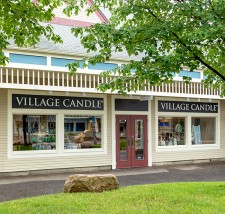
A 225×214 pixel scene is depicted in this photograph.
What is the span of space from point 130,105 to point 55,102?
3.62m

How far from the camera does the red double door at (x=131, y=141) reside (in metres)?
15.6

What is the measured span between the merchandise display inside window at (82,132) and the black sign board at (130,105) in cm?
106

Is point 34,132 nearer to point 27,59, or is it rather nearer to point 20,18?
point 27,59

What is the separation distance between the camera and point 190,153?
1766cm

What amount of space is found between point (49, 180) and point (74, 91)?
353 centimetres

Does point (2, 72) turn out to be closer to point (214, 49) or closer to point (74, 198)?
point (74, 198)

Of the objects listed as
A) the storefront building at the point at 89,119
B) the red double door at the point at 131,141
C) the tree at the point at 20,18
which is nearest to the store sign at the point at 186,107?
the storefront building at the point at 89,119

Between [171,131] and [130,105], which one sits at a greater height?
[130,105]

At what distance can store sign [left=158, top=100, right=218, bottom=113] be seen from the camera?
664 inches

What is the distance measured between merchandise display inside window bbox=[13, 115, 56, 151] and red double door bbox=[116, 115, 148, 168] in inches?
120

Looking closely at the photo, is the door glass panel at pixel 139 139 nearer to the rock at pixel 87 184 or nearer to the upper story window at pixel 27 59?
the upper story window at pixel 27 59

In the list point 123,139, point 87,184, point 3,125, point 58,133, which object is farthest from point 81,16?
point 87,184

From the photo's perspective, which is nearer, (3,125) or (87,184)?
(87,184)

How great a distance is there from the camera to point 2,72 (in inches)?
482
